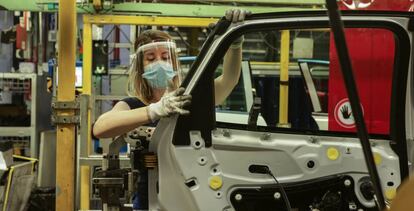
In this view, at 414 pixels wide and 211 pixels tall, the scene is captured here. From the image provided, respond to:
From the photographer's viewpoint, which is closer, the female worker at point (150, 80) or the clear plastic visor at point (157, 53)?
the female worker at point (150, 80)

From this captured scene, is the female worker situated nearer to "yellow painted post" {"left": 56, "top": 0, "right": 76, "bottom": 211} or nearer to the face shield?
the face shield

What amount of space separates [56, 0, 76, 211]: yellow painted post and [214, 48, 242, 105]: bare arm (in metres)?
0.91

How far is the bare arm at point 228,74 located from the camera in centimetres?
290

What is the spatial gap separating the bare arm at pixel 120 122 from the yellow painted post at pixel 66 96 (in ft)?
2.14

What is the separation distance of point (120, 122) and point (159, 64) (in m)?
0.46

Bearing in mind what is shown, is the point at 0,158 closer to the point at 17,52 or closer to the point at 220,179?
the point at 220,179

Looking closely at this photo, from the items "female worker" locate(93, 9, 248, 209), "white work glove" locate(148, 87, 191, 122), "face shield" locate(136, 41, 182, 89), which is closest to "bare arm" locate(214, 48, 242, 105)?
"female worker" locate(93, 9, 248, 209)

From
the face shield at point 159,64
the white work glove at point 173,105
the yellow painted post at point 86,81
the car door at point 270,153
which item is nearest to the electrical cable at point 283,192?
the car door at point 270,153

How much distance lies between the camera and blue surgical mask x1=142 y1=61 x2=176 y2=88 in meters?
2.74

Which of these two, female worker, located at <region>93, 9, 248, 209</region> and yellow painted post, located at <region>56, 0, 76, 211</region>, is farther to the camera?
yellow painted post, located at <region>56, 0, 76, 211</region>

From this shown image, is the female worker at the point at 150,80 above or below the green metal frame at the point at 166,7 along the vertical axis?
below

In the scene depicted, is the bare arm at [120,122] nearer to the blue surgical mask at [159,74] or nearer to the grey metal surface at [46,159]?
the blue surgical mask at [159,74]

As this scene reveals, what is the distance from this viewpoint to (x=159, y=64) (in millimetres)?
2762

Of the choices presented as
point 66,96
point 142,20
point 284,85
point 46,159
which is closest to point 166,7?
point 142,20
